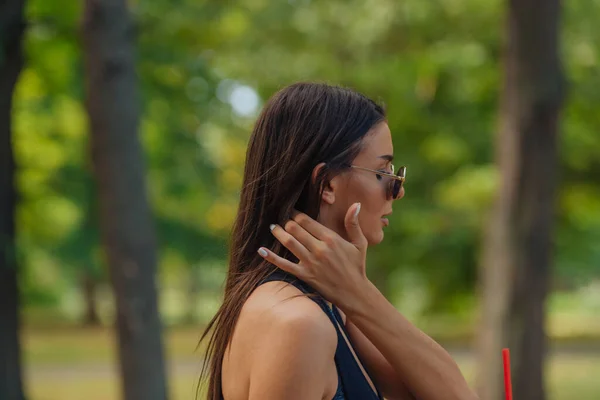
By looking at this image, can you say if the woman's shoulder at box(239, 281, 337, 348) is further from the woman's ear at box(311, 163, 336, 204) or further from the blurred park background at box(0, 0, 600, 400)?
the blurred park background at box(0, 0, 600, 400)

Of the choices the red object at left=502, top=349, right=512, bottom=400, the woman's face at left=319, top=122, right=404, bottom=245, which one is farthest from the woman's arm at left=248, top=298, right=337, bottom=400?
the red object at left=502, top=349, right=512, bottom=400

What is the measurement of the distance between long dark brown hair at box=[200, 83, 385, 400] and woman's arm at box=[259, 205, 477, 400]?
74 mm

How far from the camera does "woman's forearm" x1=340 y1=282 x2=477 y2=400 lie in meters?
1.79

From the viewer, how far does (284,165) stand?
1.86m

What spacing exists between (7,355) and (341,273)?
9.60 m

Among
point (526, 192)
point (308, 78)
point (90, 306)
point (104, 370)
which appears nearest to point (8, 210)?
point (308, 78)

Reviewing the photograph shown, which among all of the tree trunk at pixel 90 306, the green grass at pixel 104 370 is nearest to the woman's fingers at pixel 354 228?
the green grass at pixel 104 370

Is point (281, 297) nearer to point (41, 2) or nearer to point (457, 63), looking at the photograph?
point (41, 2)

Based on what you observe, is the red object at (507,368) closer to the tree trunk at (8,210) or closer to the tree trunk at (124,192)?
the tree trunk at (124,192)

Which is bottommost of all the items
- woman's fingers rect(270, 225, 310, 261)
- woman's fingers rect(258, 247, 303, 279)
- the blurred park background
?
the blurred park background

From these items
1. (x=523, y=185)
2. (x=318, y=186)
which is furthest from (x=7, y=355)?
(x=318, y=186)

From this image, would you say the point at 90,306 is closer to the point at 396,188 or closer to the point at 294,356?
the point at 396,188

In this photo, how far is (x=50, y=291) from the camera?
133 feet

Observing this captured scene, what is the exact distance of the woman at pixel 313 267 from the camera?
1660mm
